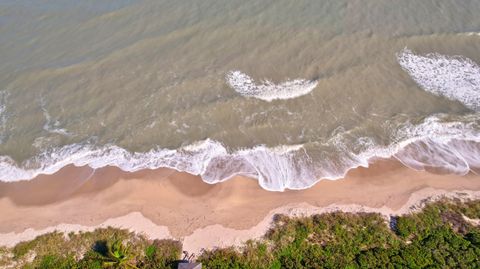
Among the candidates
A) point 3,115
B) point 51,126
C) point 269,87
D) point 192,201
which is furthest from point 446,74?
point 3,115

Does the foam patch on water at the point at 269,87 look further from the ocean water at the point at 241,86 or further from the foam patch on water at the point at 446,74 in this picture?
the foam patch on water at the point at 446,74

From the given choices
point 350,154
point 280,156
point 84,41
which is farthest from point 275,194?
point 84,41

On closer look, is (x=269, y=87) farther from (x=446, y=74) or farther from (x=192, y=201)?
(x=446, y=74)

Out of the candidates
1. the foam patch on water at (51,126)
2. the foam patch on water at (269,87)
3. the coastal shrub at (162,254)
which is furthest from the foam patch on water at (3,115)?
the foam patch on water at (269,87)

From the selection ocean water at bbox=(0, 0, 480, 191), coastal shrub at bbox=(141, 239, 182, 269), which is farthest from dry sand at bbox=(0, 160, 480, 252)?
ocean water at bbox=(0, 0, 480, 191)

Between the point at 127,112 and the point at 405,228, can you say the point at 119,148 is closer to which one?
the point at 127,112
